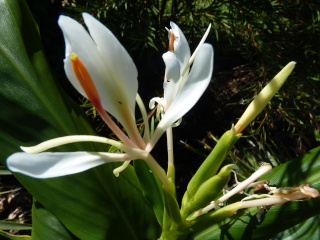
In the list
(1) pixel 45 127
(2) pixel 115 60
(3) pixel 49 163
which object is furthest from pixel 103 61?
(1) pixel 45 127

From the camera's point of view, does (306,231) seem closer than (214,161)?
No

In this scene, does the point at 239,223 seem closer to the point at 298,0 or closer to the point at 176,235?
the point at 176,235

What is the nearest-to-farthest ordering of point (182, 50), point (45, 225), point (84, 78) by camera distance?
point (84, 78) → point (182, 50) → point (45, 225)

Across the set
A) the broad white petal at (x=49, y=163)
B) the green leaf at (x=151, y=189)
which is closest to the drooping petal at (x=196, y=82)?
the broad white petal at (x=49, y=163)

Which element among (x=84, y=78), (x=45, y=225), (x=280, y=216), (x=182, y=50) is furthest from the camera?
(x=45, y=225)

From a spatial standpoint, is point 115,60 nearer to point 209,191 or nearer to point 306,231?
point 209,191

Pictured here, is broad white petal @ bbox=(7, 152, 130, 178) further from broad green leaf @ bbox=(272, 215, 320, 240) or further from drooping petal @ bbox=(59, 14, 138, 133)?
broad green leaf @ bbox=(272, 215, 320, 240)

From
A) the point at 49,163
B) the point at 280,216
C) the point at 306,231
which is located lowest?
the point at 306,231
